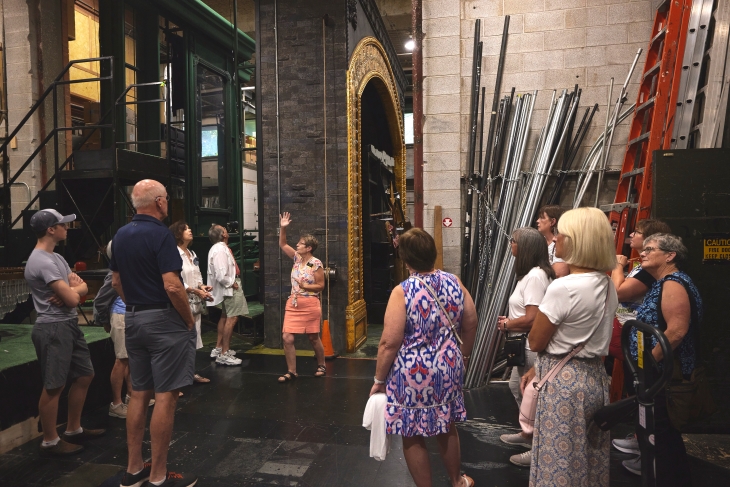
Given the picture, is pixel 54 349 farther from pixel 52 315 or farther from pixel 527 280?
pixel 527 280

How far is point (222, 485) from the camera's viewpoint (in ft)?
9.98

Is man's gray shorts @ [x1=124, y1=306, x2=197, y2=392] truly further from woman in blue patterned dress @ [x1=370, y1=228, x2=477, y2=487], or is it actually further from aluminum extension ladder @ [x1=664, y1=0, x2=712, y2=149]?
aluminum extension ladder @ [x1=664, y1=0, x2=712, y2=149]

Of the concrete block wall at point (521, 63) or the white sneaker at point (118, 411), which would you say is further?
the concrete block wall at point (521, 63)

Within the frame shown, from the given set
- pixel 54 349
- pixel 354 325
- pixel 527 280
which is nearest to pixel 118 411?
pixel 54 349

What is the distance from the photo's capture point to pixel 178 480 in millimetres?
2947

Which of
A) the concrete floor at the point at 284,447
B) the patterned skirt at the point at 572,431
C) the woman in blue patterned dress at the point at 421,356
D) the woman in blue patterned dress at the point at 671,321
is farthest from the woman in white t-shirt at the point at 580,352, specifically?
the concrete floor at the point at 284,447

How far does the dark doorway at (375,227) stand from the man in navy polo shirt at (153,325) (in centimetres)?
483

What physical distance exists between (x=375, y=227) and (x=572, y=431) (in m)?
5.86

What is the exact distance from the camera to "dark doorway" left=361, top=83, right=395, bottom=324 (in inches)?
305

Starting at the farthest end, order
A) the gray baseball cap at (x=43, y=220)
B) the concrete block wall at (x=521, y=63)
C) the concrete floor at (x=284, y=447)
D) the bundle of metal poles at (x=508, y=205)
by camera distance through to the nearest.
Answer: the concrete block wall at (x=521, y=63), the bundle of metal poles at (x=508, y=205), the gray baseball cap at (x=43, y=220), the concrete floor at (x=284, y=447)

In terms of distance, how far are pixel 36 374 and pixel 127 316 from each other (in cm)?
146

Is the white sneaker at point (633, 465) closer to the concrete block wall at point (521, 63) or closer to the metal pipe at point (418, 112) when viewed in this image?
the concrete block wall at point (521, 63)

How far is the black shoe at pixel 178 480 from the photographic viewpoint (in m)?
2.91

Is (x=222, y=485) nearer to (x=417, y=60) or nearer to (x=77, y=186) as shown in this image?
(x=417, y=60)
